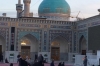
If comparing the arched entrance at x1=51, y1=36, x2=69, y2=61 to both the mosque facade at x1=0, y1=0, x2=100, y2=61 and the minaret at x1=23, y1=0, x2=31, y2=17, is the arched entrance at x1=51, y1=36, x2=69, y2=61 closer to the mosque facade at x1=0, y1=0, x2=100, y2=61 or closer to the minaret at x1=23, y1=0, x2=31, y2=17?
the mosque facade at x1=0, y1=0, x2=100, y2=61

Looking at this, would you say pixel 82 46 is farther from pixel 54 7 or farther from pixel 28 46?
pixel 54 7

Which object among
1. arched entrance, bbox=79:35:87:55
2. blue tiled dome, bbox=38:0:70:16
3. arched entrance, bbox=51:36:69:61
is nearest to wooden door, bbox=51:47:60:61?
arched entrance, bbox=51:36:69:61

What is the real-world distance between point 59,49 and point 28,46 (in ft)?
10.9

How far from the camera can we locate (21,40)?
2944 centimetres

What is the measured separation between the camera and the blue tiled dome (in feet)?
107

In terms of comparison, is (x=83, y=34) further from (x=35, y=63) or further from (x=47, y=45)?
(x=35, y=63)

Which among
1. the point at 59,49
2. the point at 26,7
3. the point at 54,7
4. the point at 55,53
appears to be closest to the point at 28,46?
the point at 55,53

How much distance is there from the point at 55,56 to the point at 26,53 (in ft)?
10.1

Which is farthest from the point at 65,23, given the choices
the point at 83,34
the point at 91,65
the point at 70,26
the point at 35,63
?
the point at 35,63

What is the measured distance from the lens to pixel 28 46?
30312 millimetres

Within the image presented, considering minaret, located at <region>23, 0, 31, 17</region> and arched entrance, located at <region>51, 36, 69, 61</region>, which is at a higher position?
minaret, located at <region>23, 0, 31, 17</region>

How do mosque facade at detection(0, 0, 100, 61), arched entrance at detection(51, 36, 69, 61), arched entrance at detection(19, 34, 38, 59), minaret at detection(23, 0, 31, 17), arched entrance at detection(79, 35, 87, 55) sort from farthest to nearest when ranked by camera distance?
minaret at detection(23, 0, 31, 17) < arched entrance at detection(51, 36, 69, 61) < arched entrance at detection(19, 34, 38, 59) < arched entrance at detection(79, 35, 87, 55) < mosque facade at detection(0, 0, 100, 61)

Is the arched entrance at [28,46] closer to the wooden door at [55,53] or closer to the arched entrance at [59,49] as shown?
the wooden door at [55,53]

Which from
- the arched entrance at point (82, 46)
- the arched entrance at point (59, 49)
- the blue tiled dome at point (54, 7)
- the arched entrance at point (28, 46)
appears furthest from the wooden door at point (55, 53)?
the blue tiled dome at point (54, 7)
